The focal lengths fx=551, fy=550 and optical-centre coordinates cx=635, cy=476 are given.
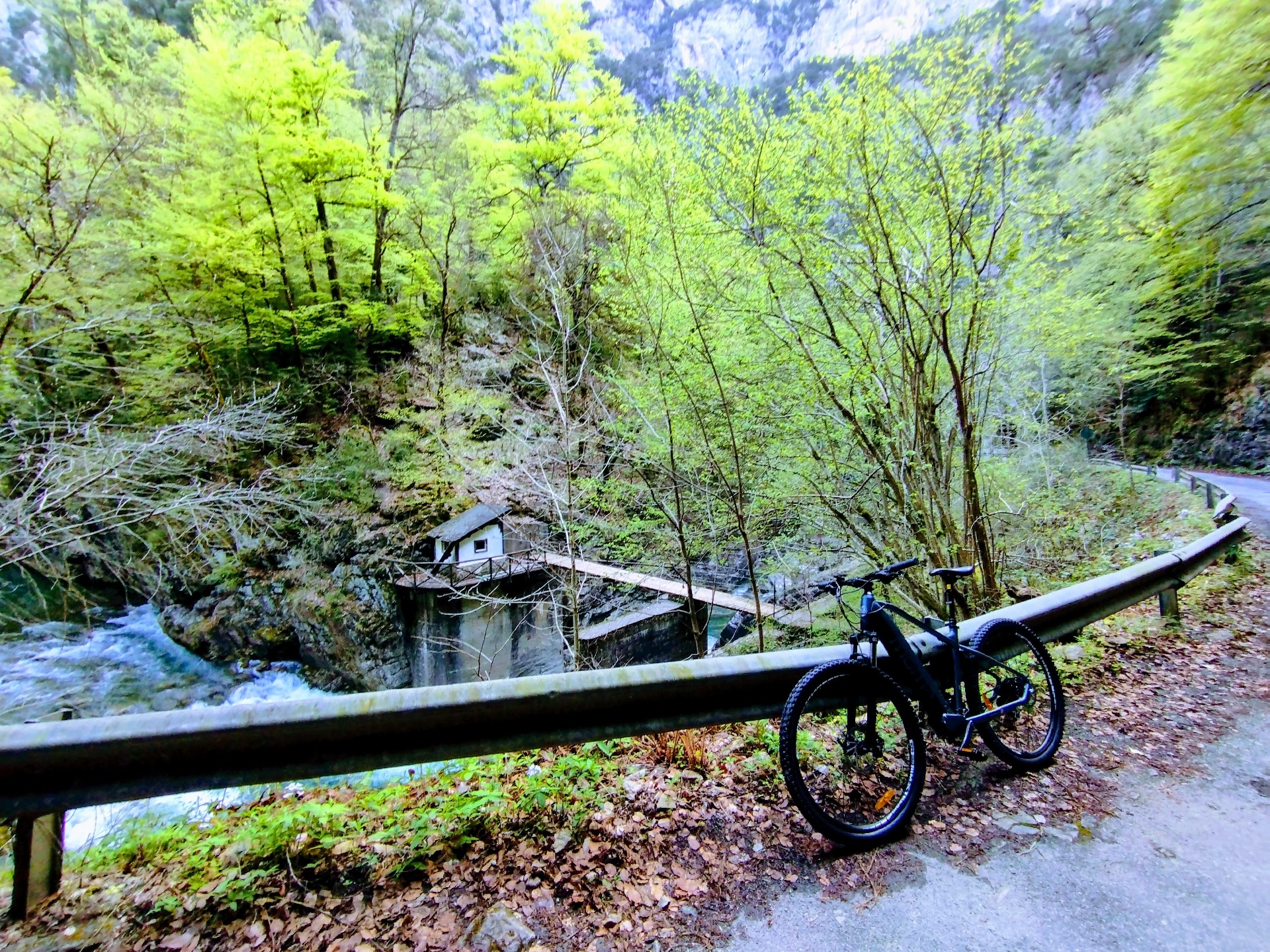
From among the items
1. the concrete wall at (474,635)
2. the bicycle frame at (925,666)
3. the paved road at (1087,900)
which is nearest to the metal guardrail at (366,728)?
the bicycle frame at (925,666)

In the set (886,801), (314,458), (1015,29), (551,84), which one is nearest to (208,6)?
(551,84)

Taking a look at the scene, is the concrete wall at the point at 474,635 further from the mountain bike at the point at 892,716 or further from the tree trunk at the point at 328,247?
the mountain bike at the point at 892,716

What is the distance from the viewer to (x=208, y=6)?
16.2 meters


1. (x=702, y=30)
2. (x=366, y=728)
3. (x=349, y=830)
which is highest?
(x=702, y=30)

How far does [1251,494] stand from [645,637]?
50.2 feet

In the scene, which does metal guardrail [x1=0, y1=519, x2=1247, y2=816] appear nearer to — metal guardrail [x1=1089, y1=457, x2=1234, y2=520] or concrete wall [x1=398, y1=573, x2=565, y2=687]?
metal guardrail [x1=1089, y1=457, x2=1234, y2=520]

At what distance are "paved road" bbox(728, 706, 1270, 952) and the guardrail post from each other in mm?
2282

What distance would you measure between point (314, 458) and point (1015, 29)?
Answer: 16037 millimetres

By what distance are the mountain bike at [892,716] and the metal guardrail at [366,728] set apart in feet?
0.81

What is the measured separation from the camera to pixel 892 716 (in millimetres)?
3109

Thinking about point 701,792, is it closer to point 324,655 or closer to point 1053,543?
point 1053,543

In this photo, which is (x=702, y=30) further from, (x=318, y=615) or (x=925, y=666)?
(x=925, y=666)

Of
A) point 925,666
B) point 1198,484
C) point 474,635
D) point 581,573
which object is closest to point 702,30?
point 1198,484

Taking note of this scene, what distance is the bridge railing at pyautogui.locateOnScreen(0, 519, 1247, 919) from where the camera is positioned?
1754 millimetres
